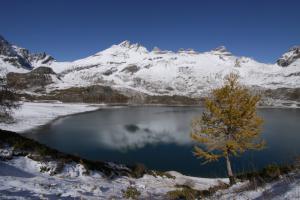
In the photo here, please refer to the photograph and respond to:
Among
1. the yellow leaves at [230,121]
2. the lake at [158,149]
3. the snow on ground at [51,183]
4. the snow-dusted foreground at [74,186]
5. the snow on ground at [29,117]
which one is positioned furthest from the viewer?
the snow on ground at [29,117]

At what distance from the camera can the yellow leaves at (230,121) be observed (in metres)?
Result: 28.0

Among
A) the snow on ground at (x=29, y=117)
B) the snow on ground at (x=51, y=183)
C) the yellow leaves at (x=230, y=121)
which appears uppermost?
the yellow leaves at (x=230, y=121)

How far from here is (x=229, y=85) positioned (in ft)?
97.6

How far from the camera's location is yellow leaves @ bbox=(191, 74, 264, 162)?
28047 millimetres

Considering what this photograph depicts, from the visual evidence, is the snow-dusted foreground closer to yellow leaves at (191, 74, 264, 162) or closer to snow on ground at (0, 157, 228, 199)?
snow on ground at (0, 157, 228, 199)

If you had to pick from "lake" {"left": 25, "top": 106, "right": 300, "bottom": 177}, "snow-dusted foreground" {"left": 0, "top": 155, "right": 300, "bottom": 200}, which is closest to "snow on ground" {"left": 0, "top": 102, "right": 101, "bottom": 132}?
"lake" {"left": 25, "top": 106, "right": 300, "bottom": 177}

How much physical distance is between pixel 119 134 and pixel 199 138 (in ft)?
157

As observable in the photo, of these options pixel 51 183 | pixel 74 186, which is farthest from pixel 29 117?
pixel 51 183

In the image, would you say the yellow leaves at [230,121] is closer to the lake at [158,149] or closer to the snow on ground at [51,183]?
the snow on ground at [51,183]

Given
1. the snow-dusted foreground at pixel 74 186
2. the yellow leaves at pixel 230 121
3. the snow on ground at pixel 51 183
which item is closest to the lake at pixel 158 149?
the yellow leaves at pixel 230 121

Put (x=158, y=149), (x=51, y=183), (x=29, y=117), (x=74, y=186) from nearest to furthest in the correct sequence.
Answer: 1. (x=51, y=183)
2. (x=74, y=186)
3. (x=158, y=149)
4. (x=29, y=117)

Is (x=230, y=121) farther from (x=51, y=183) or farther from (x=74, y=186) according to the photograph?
(x=51, y=183)

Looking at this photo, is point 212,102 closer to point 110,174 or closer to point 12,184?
point 110,174

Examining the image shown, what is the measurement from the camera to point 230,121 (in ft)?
91.8
